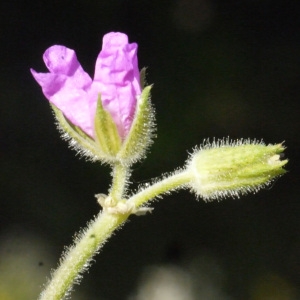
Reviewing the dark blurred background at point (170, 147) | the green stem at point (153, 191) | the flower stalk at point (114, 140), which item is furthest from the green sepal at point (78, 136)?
the dark blurred background at point (170, 147)

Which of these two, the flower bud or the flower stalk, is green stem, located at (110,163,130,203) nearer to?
the flower stalk

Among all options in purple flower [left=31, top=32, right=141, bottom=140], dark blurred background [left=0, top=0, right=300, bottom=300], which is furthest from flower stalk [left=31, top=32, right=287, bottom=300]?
dark blurred background [left=0, top=0, right=300, bottom=300]

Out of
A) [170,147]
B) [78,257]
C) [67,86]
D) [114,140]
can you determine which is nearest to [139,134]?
[114,140]

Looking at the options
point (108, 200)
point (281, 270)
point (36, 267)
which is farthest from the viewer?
point (281, 270)

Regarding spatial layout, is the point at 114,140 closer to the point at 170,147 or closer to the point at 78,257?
the point at 78,257

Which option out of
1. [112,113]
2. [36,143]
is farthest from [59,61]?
[36,143]

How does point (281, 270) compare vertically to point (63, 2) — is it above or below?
below

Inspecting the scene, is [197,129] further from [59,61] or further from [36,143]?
[59,61]
